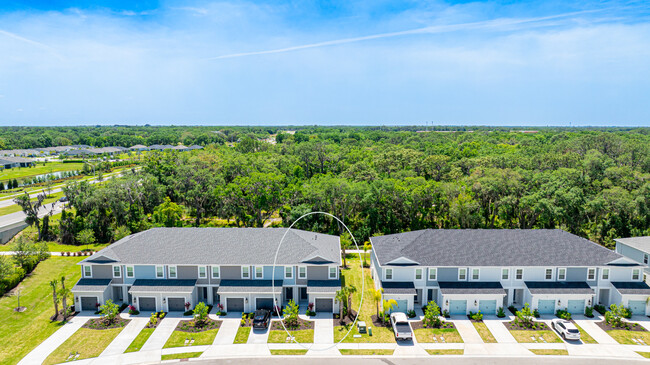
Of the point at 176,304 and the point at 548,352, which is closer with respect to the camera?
the point at 548,352

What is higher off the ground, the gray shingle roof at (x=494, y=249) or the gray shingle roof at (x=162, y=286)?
the gray shingle roof at (x=494, y=249)

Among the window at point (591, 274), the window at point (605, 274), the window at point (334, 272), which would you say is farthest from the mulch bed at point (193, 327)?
the window at point (605, 274)

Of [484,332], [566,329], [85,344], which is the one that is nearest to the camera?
[85,344]

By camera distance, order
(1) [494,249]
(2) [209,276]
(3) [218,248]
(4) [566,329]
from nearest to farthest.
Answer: (4) [566,329] < (2) [209,276] < (1) [494,249] < (3) [218,248]

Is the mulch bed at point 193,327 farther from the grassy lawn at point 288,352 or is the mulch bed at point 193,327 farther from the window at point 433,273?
the window at point 433,273

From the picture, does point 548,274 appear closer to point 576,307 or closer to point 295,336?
point 576,307

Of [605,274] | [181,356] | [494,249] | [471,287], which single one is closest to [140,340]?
[181,356]

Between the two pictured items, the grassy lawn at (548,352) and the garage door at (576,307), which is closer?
the grassy lawn at (548,352)

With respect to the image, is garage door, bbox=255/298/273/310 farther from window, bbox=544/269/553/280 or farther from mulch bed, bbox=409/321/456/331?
window, bbox=544/269/553/280
